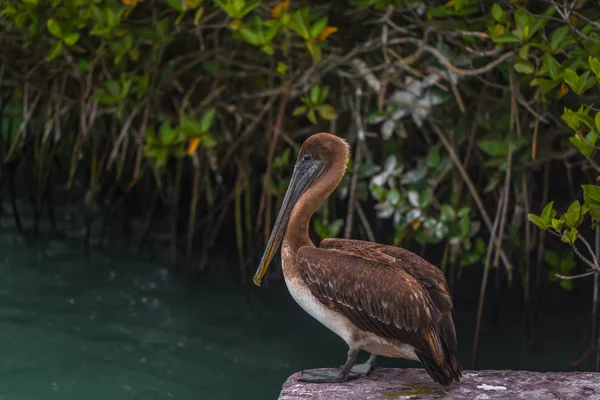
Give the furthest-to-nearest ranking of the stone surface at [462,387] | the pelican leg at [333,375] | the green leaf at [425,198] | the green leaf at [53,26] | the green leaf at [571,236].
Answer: the green leaf at [53,26] → the green leaf at [425,198] → the pelican leg at [333,375] → the stone surface at [462,387] → the green leaf at [571,236]

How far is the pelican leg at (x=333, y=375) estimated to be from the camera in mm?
4324

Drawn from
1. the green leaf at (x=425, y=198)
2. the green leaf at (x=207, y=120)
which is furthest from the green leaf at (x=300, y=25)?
the green leaf at (x=425, y=198)

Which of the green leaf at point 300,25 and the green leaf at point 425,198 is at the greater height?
the green leaf at point 300,25

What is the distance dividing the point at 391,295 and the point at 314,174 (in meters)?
0.67

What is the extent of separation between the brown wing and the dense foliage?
1.48 meters

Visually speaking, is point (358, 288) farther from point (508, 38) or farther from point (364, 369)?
point (508, 38)

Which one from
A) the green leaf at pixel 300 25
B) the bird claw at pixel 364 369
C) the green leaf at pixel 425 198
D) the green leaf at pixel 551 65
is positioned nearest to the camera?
the bird claw at pixel 364 369

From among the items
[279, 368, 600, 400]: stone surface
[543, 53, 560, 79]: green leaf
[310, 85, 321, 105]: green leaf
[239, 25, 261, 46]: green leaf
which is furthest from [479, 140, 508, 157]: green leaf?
[279, 368, 600, 400]: stone surface

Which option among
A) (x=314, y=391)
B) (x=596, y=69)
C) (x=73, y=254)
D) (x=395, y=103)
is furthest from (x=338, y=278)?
(x=73, y=254)

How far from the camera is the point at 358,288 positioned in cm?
425

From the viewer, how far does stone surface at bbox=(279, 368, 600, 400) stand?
421 centimetres

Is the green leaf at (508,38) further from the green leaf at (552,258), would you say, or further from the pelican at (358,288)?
the green leaf at (552,258)

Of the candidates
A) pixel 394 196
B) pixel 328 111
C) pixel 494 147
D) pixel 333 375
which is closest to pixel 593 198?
pixel 333 375

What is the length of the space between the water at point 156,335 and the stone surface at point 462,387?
1547 millimetres
